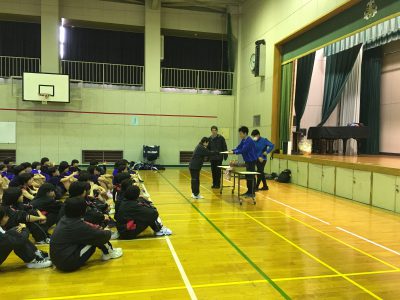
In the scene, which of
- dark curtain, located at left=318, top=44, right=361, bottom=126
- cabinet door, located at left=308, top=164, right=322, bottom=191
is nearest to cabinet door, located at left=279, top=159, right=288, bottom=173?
cabinet door, located at left=308, top=164, right=322, bottom=191

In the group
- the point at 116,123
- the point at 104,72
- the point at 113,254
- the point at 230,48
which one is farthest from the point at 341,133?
the point at 104,72

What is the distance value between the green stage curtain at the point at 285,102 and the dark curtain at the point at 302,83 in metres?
0.82

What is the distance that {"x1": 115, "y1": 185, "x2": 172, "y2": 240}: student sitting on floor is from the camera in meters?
4.88

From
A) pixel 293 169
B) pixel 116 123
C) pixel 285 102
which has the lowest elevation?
pixel 293 169

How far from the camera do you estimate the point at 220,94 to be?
16.9 m

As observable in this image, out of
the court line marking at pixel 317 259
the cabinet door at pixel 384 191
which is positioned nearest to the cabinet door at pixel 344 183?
the cabinet door at pixel 384 191

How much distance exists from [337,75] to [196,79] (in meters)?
6.58

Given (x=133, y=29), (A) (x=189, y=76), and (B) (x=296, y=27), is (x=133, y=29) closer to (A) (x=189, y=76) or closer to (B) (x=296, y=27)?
(A) (x=189, y=76)

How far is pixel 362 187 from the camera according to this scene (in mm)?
7797

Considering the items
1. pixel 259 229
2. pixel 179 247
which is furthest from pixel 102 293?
pixel 259 229

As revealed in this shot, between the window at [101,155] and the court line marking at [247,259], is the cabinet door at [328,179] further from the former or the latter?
the window at [101,155]

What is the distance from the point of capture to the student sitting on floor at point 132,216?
4.88 metres

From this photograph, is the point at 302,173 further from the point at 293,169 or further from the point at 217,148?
the point at 217,148

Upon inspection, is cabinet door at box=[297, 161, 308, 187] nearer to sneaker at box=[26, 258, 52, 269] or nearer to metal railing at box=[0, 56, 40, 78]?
sneaker at box=[26, 258, 52, 269]
